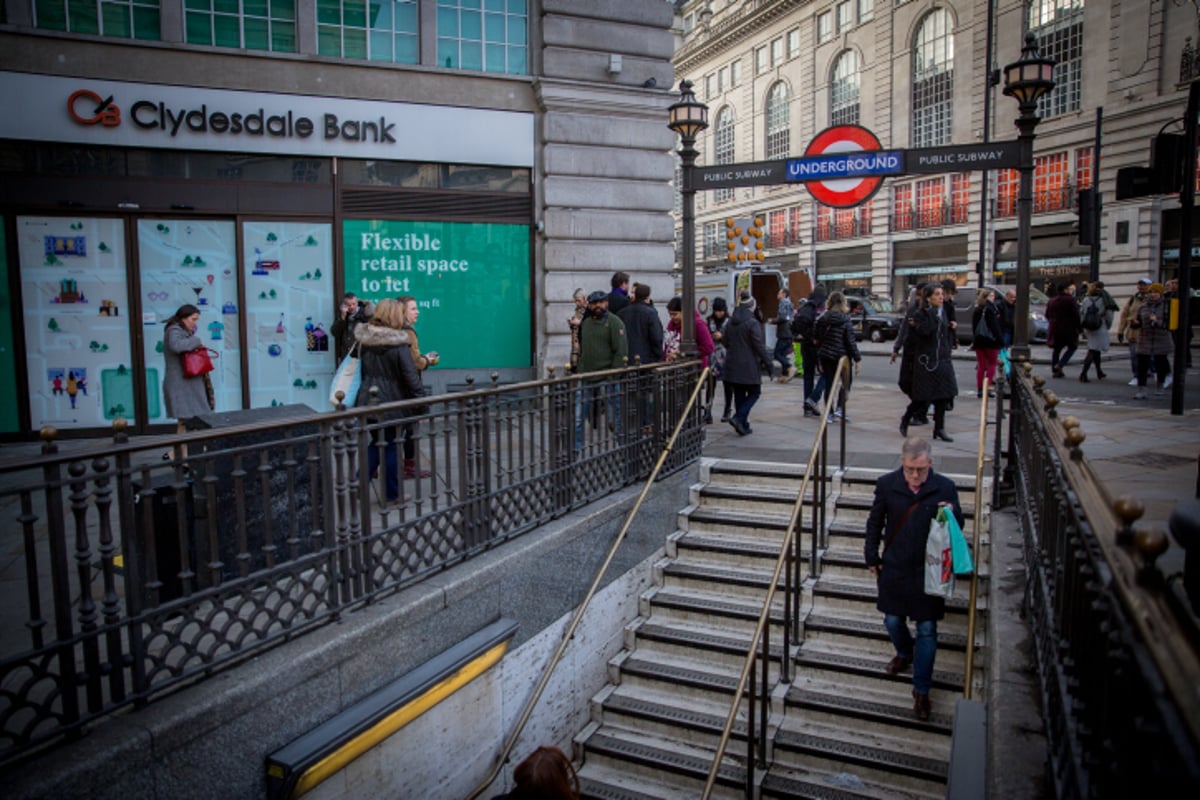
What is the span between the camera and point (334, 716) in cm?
456

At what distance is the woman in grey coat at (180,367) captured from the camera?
319 inches

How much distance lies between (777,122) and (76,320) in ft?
164

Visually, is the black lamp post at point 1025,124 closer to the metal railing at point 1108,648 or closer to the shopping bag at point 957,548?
the shopping bag at point 957,548

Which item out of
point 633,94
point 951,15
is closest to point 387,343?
point 633,94

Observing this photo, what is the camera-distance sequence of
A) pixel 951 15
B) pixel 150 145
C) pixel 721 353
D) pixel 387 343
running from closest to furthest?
pixel 387 343
pixel 150 145
pixel 721 353
pixel 951 15

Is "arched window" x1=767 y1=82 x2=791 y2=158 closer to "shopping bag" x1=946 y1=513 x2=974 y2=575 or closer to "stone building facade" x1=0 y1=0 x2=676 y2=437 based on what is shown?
"stone building facade" x1=0 y1=0 x2=676 y2=437

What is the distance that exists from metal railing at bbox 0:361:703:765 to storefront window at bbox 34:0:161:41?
674 centimetres

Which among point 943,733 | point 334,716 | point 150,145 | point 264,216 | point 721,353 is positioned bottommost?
point 943,733

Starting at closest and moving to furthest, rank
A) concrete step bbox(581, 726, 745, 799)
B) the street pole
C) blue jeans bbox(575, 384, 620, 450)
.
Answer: concrete step bbox(581, 726, 745, 799) < blue jeans bbox(575, 384, 620, 450) < the street pole

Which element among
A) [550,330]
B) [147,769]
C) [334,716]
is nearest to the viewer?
[147,769]

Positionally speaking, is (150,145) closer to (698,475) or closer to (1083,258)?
(698,475)

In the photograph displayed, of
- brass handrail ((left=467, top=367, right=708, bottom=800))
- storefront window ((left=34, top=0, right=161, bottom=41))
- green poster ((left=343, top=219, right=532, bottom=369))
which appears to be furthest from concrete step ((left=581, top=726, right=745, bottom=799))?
storefront window ((left=34, top=0, right=161, bottom=41))

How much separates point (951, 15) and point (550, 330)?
121 ft

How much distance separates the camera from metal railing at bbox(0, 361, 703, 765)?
3.59 metres
